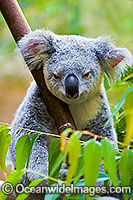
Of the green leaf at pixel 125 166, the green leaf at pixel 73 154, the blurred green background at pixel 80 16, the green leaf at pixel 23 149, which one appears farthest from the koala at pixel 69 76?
the blurred green background at pixel 80 16

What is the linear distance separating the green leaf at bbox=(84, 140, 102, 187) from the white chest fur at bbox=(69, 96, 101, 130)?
1.21 metres

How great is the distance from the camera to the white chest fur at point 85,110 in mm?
2329

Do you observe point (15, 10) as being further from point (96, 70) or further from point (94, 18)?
point (94, 18)

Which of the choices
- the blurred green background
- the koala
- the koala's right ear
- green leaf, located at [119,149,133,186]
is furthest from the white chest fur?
the blurred green background

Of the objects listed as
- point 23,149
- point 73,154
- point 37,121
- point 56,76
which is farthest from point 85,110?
point 73,154

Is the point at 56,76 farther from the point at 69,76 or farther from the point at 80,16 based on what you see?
the point at 80,16

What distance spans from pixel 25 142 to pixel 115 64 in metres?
0.87

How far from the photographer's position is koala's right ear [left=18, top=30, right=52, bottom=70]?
2.09m

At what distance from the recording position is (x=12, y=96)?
30.0 feet

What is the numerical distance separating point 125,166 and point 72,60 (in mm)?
893

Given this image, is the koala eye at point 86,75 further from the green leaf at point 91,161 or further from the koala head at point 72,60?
the green leaf at point 91,161

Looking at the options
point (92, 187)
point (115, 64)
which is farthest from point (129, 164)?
point (115, 64)

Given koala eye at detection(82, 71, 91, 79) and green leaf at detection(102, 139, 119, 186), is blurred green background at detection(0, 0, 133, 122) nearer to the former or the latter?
koala eye at detection(82, 71, 91, 79)

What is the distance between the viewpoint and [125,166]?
1185 millimetres
